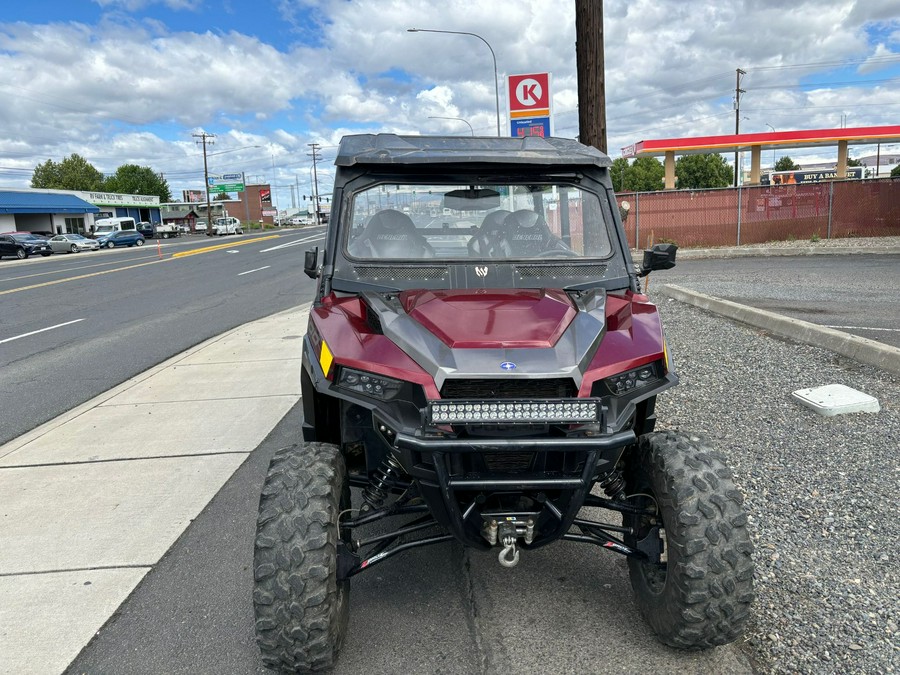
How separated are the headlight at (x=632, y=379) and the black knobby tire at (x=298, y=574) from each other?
1200 mm

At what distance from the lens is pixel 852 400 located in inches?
214

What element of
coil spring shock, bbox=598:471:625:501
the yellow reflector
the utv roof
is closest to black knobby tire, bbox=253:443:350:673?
the yellow reflector

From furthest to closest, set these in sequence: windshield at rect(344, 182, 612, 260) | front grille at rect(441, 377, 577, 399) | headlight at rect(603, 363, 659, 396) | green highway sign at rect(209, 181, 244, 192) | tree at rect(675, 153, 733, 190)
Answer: green highway sign at rect(209, 181, 244, 192)
tree at rect(675, 153, 733, 190)
windshield at rect(344, 182, 612, 260)
headlight at rect(603, 363, 659, 396)
front grille at rect(441, 377, 577, 399)

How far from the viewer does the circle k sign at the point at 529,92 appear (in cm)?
1170

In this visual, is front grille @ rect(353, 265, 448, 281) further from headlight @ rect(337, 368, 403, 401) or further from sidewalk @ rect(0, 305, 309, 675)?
sidewalk @ rect(0, 305, 309, 675)

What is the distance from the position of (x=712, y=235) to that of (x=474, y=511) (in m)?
23.0

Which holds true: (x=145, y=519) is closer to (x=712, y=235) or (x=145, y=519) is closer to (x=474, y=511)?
(x=474, y=511)

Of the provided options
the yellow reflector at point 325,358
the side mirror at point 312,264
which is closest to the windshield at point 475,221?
the side mirror at point 312,264

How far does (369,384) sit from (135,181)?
127212mm

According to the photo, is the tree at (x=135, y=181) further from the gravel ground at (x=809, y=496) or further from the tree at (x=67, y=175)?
the gravel ground at (x=809, y=496)

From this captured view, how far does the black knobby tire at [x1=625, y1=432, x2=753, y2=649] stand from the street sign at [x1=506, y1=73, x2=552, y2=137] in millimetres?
9787

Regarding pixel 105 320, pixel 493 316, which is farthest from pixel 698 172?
pixel 493 316

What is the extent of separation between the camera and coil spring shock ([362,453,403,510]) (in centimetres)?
296

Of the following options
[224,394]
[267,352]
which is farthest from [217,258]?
[224,394]
